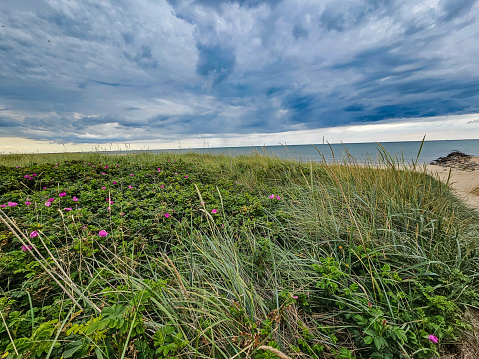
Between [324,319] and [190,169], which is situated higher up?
[190,169]

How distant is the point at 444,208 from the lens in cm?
312

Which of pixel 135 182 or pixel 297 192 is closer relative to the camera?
pixel 297 192

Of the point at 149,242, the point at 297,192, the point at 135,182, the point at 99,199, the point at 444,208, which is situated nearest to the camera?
the point at 149,242

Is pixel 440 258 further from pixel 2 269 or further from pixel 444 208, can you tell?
pixel 2 269

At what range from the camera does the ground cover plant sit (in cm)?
119

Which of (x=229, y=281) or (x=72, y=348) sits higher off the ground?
(x=72, y=348)

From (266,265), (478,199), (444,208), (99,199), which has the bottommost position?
(478,199)

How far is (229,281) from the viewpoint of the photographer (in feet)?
6.15

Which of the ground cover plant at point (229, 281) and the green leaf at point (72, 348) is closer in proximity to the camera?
the green leaf at point (72, 348)

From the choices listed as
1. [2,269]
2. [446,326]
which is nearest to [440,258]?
[446,326]

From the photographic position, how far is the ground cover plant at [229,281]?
119 centimetres

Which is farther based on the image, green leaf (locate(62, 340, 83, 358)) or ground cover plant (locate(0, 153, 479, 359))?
ground cover plant (locate(0, 153, 479, 359))

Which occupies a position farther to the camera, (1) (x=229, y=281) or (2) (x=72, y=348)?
(1) (x=229, y=281)

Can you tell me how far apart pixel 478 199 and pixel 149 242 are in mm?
8183
